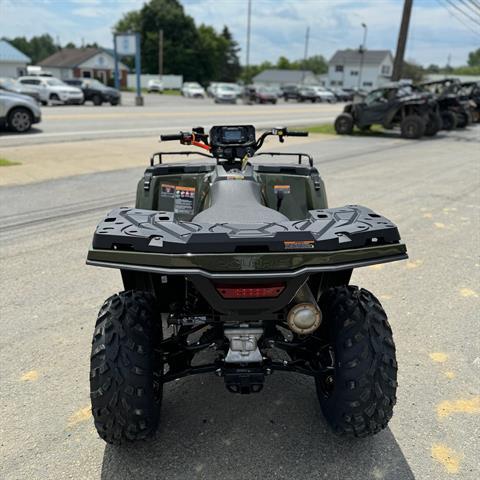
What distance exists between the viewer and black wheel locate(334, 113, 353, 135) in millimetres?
19453

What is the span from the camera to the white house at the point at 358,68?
343ft

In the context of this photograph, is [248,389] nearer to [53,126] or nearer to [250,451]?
[250,451]

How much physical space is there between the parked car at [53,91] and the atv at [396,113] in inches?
640

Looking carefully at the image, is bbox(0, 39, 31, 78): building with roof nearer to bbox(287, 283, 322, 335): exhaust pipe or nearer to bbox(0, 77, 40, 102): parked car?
bbox(0, 77, 40, 102): parked car

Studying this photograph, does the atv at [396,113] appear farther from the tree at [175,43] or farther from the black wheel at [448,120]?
the tree at [175,43]

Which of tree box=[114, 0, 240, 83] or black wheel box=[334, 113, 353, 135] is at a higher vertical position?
tree box=[114, 0, 240, 83]

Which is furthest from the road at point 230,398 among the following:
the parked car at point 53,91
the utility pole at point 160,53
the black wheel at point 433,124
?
the utility pole at point 160,53

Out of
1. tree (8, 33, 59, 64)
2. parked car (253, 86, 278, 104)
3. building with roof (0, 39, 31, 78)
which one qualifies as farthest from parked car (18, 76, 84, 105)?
tree (8, 33, 59, 64)

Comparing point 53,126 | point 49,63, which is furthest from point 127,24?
point 53,126

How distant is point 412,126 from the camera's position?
18219 millimetres

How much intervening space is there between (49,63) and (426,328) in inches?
3434

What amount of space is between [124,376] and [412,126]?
17.8 meters

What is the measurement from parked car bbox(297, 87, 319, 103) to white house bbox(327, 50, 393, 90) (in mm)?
55401

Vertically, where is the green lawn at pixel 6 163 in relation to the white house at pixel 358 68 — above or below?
below
